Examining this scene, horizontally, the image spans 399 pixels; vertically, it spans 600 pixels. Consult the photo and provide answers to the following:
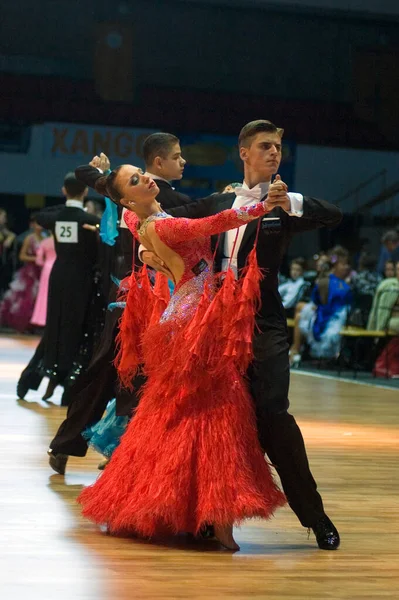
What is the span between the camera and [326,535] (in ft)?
11.1

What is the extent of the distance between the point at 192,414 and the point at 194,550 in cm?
37

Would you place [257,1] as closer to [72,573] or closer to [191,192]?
[191,192]

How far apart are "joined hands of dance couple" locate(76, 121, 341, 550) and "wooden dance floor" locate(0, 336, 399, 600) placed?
104 mm

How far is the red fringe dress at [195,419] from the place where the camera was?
3.32m

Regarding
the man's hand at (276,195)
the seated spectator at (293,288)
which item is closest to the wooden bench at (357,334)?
the seated spectator at (293,288)

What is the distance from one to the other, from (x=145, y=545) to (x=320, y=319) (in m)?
7.44

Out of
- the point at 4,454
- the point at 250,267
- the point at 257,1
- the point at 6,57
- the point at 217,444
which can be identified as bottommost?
the point at 4,454

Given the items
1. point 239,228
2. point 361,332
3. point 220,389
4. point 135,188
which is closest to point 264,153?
point 239,228

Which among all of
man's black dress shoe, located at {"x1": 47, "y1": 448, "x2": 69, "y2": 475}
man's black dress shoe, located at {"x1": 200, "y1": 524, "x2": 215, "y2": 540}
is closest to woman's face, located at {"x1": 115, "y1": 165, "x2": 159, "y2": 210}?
man's black dress shoe, located at {"x1": 200, "y1": 524, "x2": 215, "y2": 540}

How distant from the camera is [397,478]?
4789 mm

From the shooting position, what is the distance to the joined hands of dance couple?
333cm

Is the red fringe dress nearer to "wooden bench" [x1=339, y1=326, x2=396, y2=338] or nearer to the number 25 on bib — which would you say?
the number 25 on bib

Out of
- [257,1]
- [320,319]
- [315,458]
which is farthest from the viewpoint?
[257,1]

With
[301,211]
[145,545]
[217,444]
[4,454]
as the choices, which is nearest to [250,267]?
[301,211]
